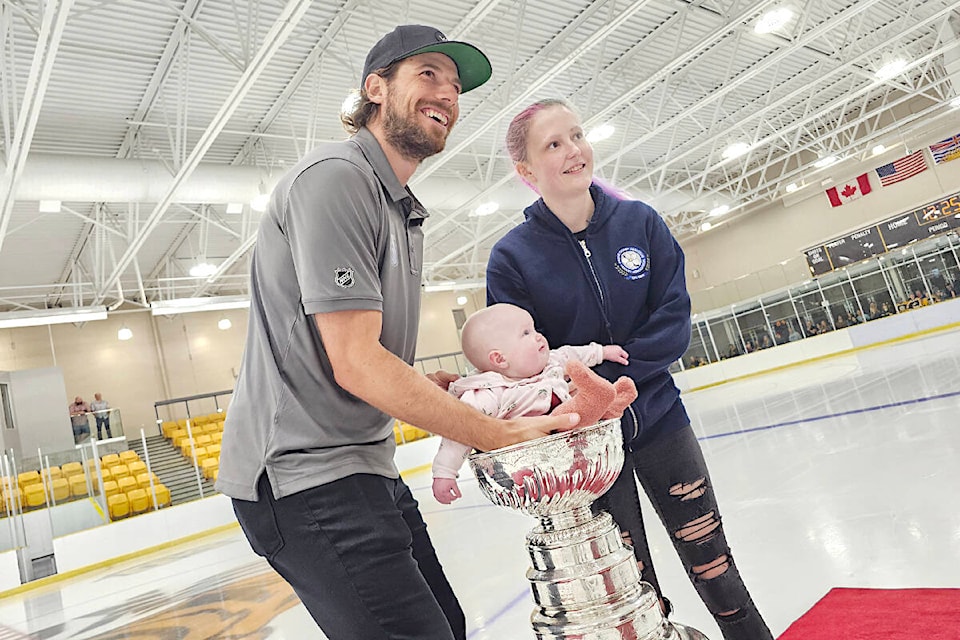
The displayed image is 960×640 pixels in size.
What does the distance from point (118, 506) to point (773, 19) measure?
12140mm

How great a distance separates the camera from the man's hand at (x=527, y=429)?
91cm

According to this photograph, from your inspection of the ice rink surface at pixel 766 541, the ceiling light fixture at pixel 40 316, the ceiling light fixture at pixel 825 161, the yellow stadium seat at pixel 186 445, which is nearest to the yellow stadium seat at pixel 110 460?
the yellow stadium seat at pixel 186 445

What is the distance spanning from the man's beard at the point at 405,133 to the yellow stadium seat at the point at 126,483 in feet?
40.3

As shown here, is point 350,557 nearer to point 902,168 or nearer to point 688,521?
point 688,521

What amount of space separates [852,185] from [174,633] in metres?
21.8

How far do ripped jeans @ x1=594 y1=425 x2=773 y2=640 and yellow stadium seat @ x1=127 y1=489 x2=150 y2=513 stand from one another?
38.7 feet

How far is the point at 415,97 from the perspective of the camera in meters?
1.40

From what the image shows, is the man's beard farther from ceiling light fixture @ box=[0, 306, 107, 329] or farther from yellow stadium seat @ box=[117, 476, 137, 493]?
ceiling light fixture @ box=[0, 306, 107, 329]

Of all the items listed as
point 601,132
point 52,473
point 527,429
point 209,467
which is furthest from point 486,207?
point 527,429

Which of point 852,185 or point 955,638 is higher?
point 852,185

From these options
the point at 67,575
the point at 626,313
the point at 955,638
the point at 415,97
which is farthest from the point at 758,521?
the point at 67,575

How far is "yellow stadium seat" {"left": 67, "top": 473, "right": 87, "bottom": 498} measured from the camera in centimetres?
1097

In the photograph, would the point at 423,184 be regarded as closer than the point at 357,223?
No

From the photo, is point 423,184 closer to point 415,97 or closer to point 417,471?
point 417,471
